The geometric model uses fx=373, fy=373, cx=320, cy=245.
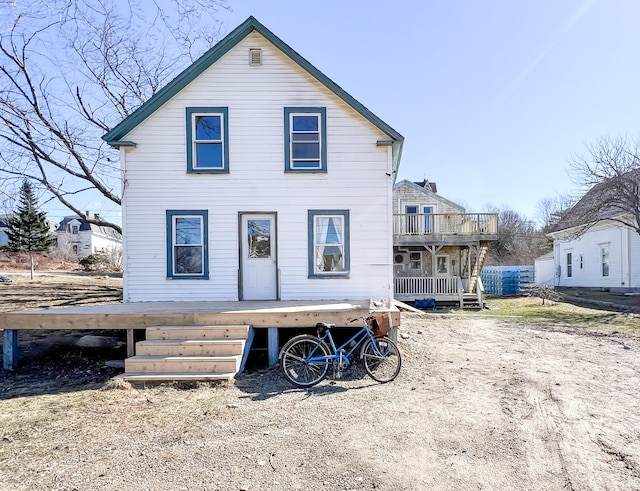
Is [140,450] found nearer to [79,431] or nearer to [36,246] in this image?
[79,431]

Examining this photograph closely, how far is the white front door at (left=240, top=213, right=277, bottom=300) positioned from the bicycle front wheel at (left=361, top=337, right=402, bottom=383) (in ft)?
11.2

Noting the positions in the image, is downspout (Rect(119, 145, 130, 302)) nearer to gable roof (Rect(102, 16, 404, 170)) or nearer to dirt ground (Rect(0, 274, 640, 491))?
gable roof (Rect(102, 16, 404, 170))

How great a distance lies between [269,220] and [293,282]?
1551mm

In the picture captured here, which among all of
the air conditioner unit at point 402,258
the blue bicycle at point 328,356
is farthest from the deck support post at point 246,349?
the air conditioner unit at point 402,258

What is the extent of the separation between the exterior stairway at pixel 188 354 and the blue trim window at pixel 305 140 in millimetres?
4183

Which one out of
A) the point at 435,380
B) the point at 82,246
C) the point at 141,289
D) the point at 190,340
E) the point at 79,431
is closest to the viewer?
the point at 79,431

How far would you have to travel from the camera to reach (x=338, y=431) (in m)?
3.85

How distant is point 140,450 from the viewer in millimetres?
3465

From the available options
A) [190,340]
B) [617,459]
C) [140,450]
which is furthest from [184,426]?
[617,459]

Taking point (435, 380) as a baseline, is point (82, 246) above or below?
above

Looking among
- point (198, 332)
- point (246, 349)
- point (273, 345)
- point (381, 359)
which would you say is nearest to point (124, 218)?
point (198, 332)

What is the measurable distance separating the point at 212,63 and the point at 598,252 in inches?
861

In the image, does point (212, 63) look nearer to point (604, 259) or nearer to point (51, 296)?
point (51, 296)

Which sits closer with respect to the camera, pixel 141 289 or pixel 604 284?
pixel 141 289
